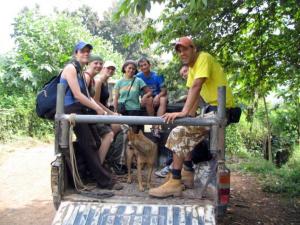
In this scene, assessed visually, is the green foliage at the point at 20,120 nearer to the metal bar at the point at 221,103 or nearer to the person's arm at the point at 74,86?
the person's arm at the point at 74,86

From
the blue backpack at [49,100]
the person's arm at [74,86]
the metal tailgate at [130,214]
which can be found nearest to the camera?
the metal tailgate at [130,214]

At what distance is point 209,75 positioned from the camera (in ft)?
12.9

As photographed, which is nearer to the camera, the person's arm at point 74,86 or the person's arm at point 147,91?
the person's arm at point 74,86

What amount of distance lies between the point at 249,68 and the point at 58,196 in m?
5.13

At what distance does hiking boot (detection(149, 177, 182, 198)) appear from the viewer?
3.73m

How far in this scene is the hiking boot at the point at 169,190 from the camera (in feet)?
12.2

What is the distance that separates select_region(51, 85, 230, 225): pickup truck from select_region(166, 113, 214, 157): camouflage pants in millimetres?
315

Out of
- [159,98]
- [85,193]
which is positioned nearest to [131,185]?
[85,193]

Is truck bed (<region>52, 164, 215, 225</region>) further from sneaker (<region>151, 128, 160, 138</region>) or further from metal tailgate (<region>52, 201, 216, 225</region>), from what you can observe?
sneaker (<region>151, 128, 160, 138</region>)

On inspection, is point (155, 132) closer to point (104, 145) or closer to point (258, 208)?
point (104, 145)

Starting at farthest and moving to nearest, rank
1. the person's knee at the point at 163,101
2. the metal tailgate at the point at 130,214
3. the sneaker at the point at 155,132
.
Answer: the person's knee at the point at 163,101, the sneaker at the point at 155,132, the metal tailgate at the point at 130,214

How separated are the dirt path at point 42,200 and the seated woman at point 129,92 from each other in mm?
2249

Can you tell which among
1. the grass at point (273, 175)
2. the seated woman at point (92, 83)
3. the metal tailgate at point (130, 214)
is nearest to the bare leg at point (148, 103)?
the seated woman at point (92, 83)

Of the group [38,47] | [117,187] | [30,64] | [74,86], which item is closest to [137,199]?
[117,187]
